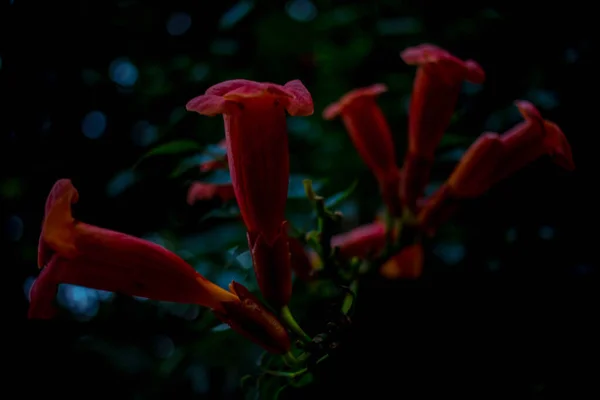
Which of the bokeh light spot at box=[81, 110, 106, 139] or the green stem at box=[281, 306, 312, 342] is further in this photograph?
the bokeh light spot at box=[81, 110, 106, 139]

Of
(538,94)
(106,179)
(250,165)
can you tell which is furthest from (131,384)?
(538,94)

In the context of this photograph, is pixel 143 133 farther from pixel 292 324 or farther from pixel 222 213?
pixel 292 324

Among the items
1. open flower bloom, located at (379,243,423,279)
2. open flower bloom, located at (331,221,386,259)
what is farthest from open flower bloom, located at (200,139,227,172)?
open flower bloom, located at (379,243,423,279)

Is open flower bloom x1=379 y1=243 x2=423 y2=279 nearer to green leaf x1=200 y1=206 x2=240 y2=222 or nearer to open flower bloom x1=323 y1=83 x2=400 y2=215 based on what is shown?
open flower bloom x1=323 y1=83 x2=400 y2=215

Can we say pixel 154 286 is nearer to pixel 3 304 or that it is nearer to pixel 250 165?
pixel 250 165

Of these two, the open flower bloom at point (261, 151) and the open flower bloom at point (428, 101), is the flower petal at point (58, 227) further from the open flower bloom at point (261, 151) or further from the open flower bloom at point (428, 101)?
the open flower bloom at point (428, 101)
